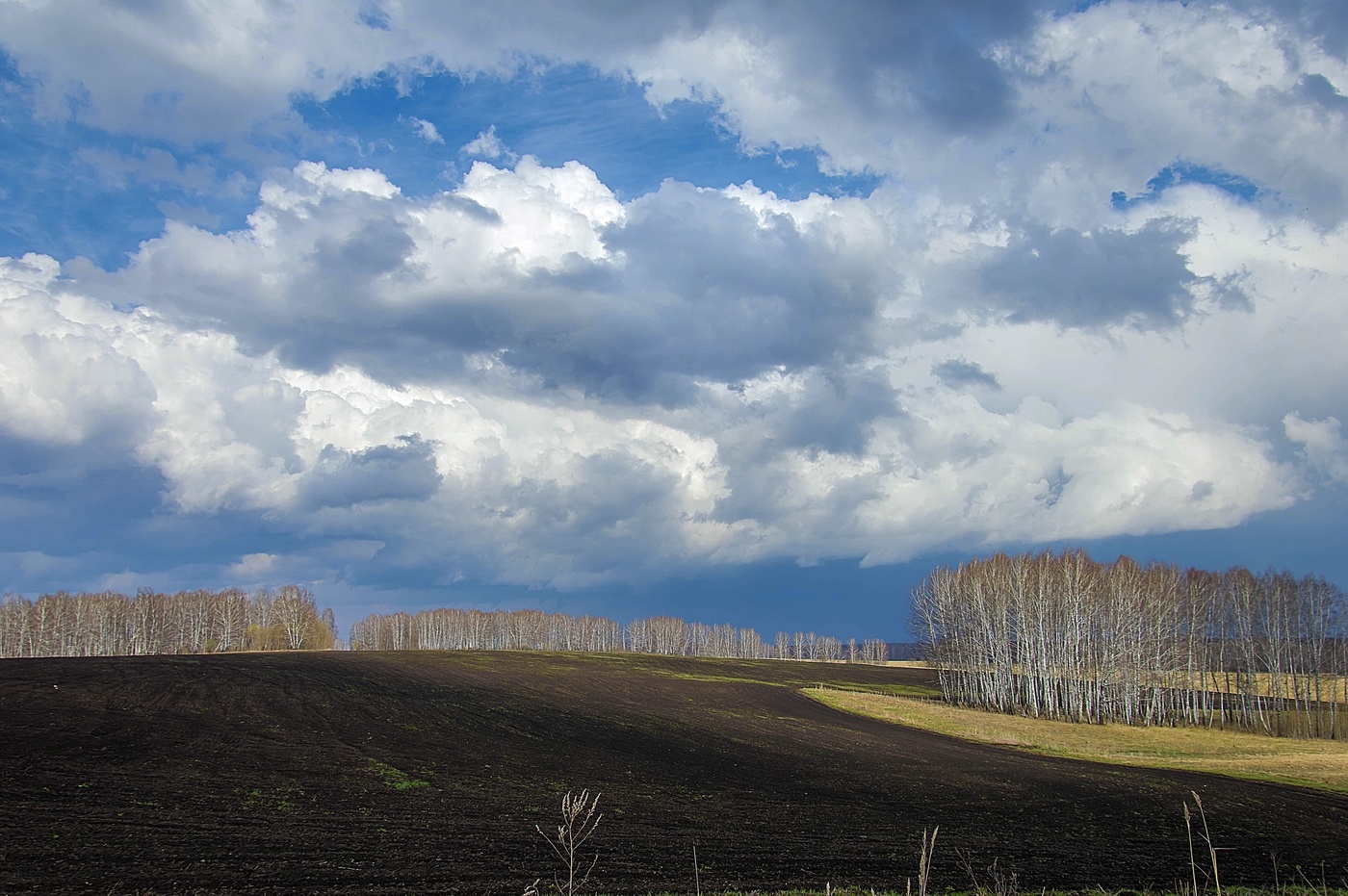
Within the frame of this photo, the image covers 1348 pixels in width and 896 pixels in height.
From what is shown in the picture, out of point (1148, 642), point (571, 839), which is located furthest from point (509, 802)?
point (1148, 642)

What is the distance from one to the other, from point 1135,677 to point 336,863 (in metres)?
87.4

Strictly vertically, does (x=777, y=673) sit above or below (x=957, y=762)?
below

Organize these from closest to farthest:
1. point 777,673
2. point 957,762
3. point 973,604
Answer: point 957,762
point 973,604
point 777,673

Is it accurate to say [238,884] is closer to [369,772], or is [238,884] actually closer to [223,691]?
[369,772]

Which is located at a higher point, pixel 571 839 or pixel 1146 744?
pixel 571 839

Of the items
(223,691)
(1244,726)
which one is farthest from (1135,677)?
(223,691)

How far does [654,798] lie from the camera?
31219mm

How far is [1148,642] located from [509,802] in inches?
3197

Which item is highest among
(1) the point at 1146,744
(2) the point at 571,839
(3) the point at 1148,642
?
(2) the point at 571,839

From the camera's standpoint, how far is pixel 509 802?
94.3ft

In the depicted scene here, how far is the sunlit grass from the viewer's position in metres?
47.0

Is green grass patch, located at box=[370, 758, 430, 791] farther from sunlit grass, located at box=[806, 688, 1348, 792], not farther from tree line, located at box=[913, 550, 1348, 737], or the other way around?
tree line, located at box=[913, 550, 1348, 737]

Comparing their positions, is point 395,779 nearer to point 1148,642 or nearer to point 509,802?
point 509,802

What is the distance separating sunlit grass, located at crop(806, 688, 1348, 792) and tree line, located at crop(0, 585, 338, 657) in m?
126
